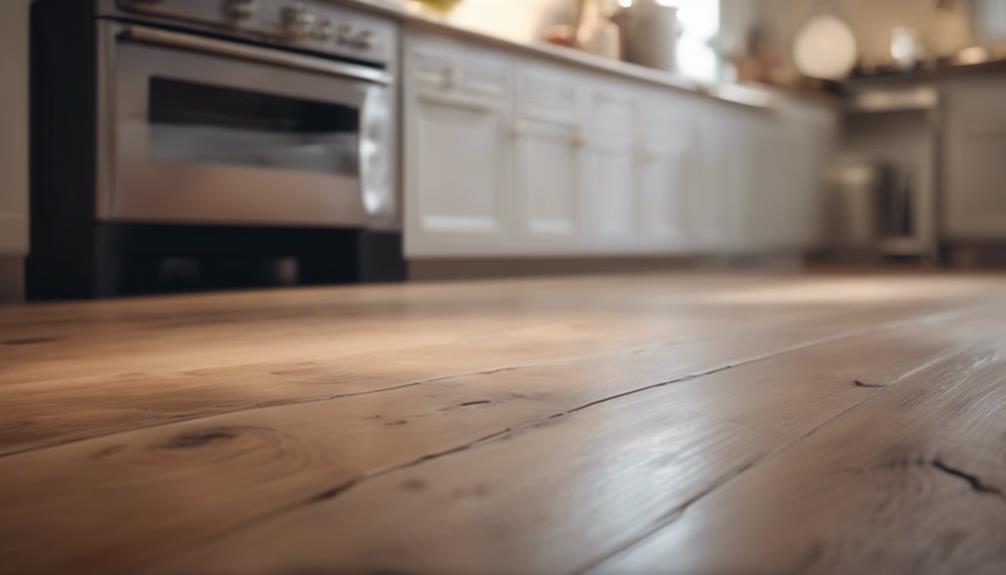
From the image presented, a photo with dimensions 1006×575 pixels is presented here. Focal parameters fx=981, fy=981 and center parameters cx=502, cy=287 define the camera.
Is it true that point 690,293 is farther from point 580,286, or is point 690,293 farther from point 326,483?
point 326,483

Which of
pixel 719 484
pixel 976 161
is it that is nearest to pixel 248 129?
pixel 719 484

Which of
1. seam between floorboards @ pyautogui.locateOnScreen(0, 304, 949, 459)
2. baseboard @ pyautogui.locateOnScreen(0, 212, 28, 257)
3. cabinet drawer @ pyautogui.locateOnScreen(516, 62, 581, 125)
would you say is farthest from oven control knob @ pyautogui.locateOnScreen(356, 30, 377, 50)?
seam between floorboards @ pyautogui.locateOnScreen(0, 304, 949, 459)

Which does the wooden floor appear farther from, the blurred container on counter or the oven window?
the blurred container on counter

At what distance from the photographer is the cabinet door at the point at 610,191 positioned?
374 cm

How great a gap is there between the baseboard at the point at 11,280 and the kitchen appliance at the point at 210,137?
60 millimetres

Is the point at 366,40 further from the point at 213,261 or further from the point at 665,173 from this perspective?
the point at 665,173

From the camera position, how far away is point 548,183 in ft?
11.6

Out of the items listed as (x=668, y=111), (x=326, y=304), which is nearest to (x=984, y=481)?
(x=326, y=304)

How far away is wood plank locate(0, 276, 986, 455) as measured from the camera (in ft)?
2.33

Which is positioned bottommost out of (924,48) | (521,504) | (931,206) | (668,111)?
(521,504)

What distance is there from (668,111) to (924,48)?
245 centimetres

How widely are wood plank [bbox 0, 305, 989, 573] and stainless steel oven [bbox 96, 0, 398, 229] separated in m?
1.60

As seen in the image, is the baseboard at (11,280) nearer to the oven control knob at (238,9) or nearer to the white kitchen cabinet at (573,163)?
the oven control knob at (238,9)

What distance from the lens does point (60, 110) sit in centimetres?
218
